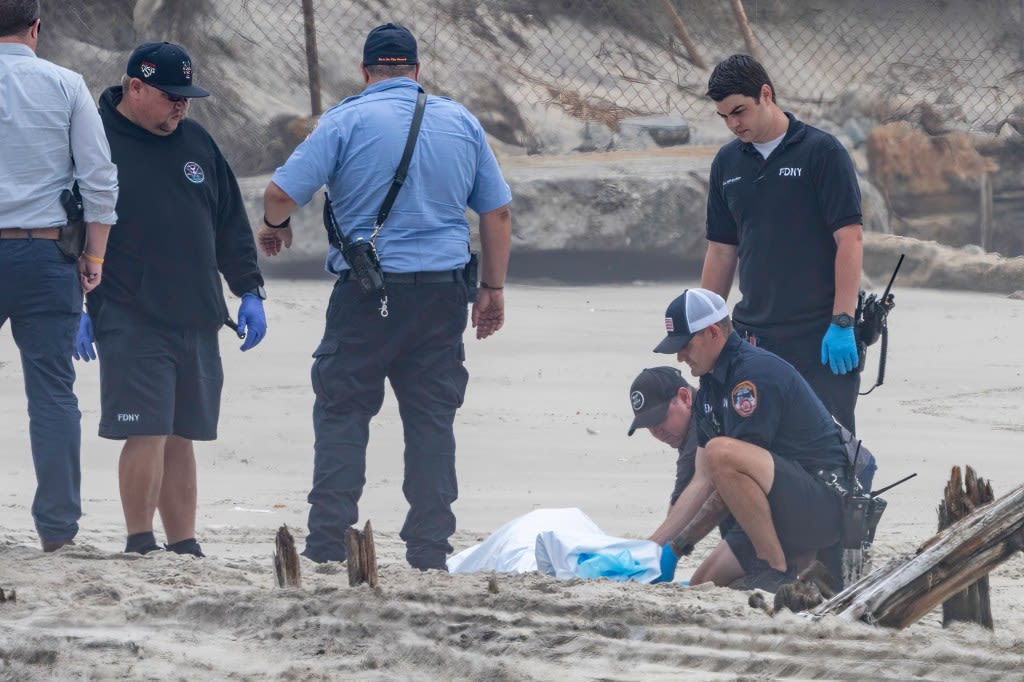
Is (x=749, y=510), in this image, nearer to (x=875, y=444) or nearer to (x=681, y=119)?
(x=875, y=444)

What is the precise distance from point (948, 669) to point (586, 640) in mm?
810

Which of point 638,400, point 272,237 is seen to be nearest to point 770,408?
point 638,400

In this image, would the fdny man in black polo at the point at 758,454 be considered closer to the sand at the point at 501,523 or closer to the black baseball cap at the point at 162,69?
the sand at the point at 501,523

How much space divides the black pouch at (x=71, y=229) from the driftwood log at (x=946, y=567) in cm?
236

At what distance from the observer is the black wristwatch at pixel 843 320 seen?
16.2 ft

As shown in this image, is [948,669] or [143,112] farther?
[143,112]

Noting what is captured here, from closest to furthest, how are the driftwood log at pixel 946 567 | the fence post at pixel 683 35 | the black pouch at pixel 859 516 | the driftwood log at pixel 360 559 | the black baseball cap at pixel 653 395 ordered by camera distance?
the driftwood log at pixel 946 567 → the driftwood log at pixel 360 559 → the black pouch at pixel 859 516 → the black baseball cap at pixel 653 395 → the fence post at pixel 683 35

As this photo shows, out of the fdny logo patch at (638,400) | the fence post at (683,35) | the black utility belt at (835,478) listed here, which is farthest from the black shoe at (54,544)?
the fence post at (683,35)

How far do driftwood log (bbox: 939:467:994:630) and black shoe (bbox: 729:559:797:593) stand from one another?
88 cm

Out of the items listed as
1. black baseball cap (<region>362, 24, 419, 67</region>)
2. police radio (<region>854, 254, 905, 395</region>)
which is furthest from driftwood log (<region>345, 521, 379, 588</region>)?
police radio (<region>854, 254, 905, 395</region>)

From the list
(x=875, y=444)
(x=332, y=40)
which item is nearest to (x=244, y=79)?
(x=332, y=40)

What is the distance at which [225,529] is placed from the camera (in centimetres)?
569

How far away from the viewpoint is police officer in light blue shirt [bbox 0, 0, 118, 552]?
14.8ft

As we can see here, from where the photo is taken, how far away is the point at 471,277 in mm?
4977
